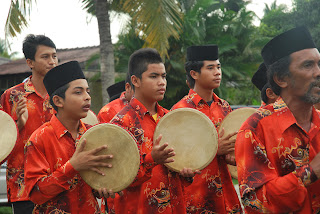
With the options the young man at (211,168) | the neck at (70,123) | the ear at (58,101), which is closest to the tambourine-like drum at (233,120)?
the young man at (211,168)

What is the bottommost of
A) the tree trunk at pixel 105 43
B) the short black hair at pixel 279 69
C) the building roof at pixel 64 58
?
the building roof at pixel 64 58

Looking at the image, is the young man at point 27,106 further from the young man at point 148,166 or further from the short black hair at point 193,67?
the short black hair at point 193,67

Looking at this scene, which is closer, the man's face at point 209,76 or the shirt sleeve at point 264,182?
the shirt sleeve at point 264,182

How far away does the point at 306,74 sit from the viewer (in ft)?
8.79

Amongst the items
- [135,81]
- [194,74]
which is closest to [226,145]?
[135,81]

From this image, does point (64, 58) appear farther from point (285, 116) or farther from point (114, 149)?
point (285, 116)

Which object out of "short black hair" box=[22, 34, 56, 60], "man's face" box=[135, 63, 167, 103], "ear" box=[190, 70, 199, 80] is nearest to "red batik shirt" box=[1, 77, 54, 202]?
"short black hair" box=[22, 34, 56, 60]

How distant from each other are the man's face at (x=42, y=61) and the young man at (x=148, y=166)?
54.4 inches

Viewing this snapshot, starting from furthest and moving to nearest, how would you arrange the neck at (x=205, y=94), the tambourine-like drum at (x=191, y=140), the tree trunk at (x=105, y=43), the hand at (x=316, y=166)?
the tree trunk at (x=105, y=43) → the neck at (x=205, y=94) → the tambourine-like drum at (x=191, y=140) → the hand at (x=316, y=166)

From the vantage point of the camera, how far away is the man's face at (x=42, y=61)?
5207 millimetres

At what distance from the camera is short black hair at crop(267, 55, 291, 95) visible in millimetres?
2727

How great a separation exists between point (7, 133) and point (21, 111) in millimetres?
360

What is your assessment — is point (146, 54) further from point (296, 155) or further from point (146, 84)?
point (296, 155)

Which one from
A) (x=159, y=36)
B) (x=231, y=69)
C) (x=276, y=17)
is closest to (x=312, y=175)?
(x=159, y=36)
